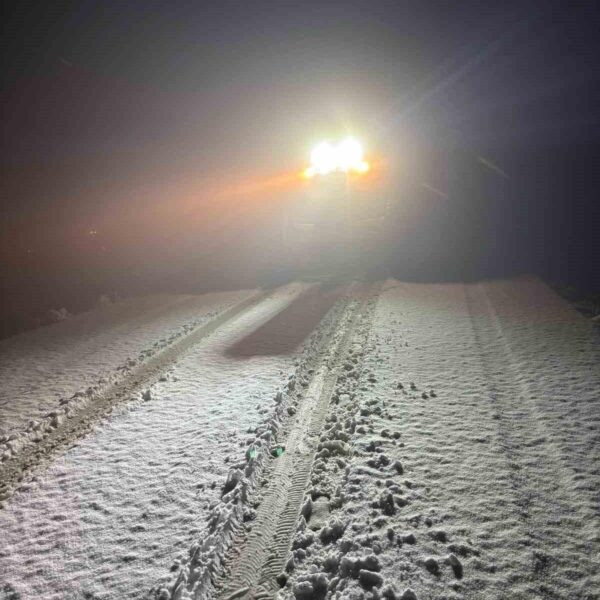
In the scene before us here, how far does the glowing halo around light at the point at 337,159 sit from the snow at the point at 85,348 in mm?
9107

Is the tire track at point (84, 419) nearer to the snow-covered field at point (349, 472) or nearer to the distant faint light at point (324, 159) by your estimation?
the snow-covered field at point (349, 472)

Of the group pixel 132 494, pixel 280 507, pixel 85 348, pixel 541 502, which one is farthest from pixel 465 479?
pixel 85 348

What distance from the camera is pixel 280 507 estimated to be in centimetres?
339

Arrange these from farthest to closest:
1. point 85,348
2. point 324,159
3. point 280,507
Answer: point 324,159
point 85,348
point 280,507

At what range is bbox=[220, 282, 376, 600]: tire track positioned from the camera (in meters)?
2.76

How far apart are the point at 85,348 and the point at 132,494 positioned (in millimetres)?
5301

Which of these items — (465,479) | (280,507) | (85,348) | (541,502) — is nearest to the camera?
(541,502)

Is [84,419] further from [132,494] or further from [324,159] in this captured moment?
[324,159]

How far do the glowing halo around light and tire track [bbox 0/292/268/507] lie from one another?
1248 cm

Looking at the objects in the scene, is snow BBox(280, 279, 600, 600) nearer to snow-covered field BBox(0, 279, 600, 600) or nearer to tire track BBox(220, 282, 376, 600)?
snow-covered field BBox(0, 279, 600, 600)

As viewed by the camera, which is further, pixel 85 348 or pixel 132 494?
pixel 85 348

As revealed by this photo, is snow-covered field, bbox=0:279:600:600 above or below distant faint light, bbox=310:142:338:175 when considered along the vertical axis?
below

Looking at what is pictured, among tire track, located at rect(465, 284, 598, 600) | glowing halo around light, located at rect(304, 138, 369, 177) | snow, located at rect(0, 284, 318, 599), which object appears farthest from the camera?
glowing halo around light, located at rect(304, 138, 369, 177)

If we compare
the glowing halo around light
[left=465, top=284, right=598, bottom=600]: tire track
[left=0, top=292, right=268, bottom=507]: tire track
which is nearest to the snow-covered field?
[left=465, top=284, right=598, bottom=600]: tire track
